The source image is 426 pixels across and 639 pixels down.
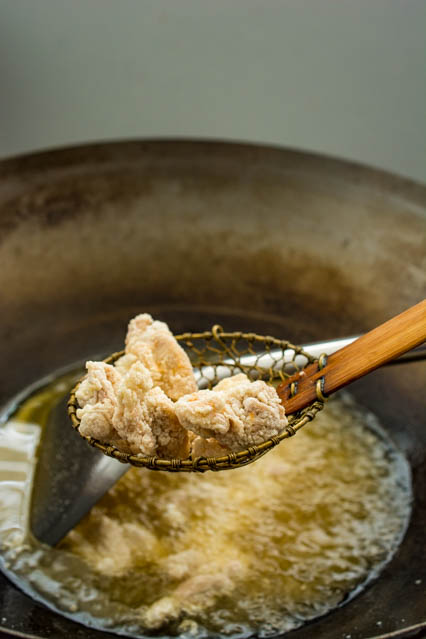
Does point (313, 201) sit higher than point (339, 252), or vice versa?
point (313, 201)

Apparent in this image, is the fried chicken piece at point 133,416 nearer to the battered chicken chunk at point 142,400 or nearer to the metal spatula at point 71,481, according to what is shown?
the battered chicken chunk at point 142,400

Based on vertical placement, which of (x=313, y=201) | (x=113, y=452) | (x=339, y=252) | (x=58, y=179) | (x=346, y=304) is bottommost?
(x=113, y=452)

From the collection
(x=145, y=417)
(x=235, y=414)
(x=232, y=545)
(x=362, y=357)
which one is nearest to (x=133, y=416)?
(x=145, y=417)

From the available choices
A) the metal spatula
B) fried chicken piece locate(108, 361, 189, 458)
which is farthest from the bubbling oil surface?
fried chicken piece locate(108, 361, 189, 458)

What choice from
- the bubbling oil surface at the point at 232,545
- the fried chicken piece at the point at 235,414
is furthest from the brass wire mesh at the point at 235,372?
the bubbling oil surface at the point at 232,545

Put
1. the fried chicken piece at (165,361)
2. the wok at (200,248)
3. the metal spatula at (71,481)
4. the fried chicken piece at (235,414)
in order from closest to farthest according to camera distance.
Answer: the fried chicken piece at (235,414)
the fried chicken piece at (165,361)
the metal spatula at (71,481)
the wok at (200,248)

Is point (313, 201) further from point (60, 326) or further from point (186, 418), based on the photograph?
point (186, 418)

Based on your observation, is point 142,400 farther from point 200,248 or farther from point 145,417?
point 200,248

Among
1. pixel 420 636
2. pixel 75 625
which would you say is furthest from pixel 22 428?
pixel 420 636
